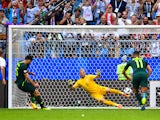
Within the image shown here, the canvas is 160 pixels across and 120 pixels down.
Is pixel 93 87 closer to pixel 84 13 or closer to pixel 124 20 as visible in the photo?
pixel 124 20

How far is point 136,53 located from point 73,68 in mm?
2402

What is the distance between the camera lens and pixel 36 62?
19.7 meters

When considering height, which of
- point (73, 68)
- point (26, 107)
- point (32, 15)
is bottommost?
point (26, 107)

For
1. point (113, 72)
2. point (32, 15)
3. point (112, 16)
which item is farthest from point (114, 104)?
point (32, 15)

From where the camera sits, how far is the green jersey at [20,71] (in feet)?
60.1

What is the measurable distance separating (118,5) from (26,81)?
226 inches

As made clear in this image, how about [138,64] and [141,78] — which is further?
[138,64]

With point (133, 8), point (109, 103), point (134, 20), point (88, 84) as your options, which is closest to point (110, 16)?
point (134, 20)

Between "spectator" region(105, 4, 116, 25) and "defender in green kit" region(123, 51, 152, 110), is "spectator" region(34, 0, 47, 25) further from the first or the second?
"defender in green kit" region(123, 51, 152, 110)

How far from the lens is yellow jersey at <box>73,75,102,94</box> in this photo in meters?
19.1

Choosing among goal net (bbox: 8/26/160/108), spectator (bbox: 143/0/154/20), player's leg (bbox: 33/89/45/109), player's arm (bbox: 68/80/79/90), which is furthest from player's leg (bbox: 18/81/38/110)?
spectator (bbox: 143/0/154/20)

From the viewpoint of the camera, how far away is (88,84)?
19203mm

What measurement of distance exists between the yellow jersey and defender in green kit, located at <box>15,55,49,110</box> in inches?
48.7

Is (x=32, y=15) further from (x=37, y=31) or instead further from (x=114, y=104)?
(x=114, y=104)
